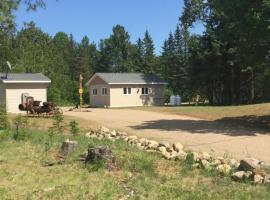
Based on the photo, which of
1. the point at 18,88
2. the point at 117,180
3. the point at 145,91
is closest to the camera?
the point at 117,180

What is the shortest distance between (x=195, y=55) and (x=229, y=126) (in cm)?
2339

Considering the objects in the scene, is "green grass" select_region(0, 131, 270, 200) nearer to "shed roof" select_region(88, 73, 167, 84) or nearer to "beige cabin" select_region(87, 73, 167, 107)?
"beige cabin" select_region(87, 73, 167, 107)

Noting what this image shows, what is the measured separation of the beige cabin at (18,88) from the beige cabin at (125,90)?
41.7ft

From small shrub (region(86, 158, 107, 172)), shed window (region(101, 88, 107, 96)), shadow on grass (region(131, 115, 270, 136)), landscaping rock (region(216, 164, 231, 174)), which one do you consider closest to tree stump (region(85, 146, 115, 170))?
small shrub (region(86, 158, 107, 172))

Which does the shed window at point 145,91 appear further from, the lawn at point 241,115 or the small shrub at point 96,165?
the small shrub at point 96,165

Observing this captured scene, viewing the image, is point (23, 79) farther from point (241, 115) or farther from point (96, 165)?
point (96, 165)

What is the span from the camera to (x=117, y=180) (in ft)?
27.6

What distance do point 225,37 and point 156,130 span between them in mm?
7179

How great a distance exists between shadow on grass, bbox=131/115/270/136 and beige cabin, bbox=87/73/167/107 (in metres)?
21.4

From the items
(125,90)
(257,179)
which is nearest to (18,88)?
(125,90)

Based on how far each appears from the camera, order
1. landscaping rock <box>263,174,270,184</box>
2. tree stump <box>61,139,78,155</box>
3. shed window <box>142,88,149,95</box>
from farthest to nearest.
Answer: shed window <box>142,88,149,95</box>, tree stump <box>61,139,78,155</box>, landscaping rock <box>263,174,270,184</box>

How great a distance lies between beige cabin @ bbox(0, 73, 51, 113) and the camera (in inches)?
1410

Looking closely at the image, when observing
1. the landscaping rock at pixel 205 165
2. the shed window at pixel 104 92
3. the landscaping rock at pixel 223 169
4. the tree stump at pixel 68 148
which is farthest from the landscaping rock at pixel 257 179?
the shed window at pixel 104 92

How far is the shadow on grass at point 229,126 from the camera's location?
74.1 ft
